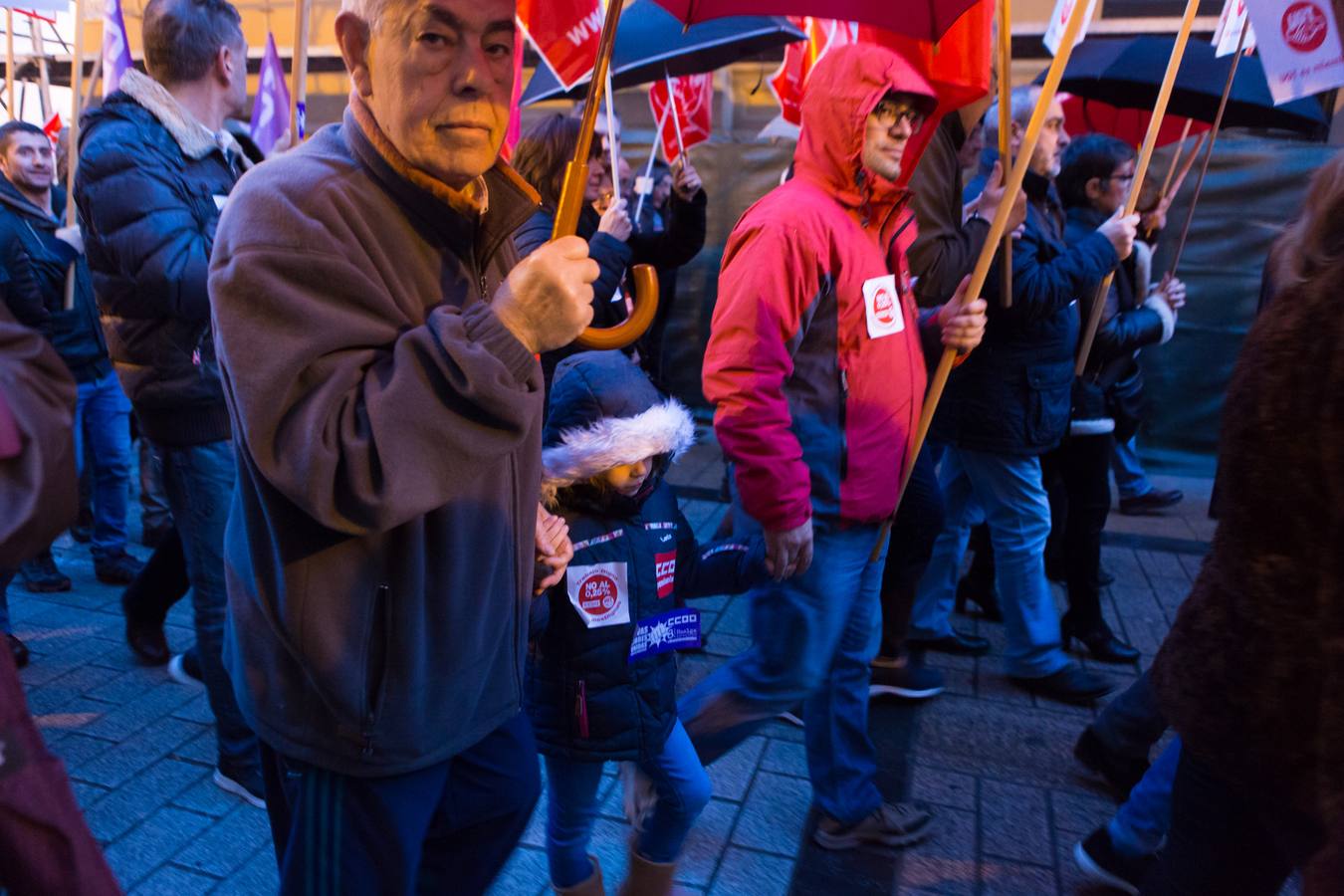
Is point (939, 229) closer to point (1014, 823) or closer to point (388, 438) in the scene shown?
point (1014, 823)

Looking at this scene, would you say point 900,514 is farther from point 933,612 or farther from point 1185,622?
point 1185,622

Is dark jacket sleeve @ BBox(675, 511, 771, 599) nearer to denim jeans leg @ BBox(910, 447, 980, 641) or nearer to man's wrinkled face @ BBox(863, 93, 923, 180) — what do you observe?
man's wrinkled face @ BBox(863, 93, 923, 180)

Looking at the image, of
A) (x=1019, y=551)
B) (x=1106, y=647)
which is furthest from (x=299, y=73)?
(x=1106, y=647)

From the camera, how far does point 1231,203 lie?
729cm

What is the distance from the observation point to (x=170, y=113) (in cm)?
280

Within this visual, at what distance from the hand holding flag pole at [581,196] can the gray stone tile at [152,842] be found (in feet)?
6.84

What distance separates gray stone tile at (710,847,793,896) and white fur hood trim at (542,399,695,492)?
4.12 feet

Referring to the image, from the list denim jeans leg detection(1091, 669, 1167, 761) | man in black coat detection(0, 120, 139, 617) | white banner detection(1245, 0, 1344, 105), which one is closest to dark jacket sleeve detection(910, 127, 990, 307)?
white banner detection(1245, 0, 1344, 105)

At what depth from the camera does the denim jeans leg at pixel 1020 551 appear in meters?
3.64

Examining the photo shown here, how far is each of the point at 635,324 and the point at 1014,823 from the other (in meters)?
2.19

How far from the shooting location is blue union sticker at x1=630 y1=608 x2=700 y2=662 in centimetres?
222

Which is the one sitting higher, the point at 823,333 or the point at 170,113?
the point at 170,113

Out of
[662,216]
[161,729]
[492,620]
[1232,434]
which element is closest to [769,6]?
[1232,434]

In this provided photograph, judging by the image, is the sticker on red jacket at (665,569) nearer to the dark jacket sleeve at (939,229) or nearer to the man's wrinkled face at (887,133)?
the man's wrinkled face at (887,133)
